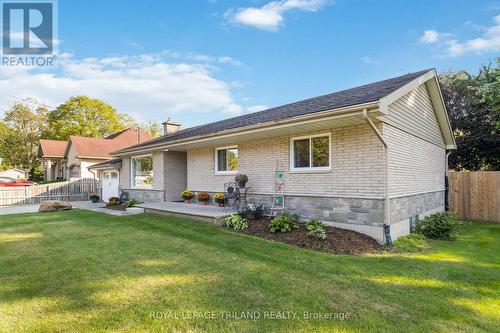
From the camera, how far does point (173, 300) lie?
3.49 meters

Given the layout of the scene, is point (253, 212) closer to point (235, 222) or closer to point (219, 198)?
point (235, 222)

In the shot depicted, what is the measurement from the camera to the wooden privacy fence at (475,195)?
35.2 ft

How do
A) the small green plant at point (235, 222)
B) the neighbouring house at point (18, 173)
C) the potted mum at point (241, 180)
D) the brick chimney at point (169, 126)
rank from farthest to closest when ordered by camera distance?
1. the neighbouring house at point (18, 173)
2. the brick chimney at point (169, 126)
3. the potted mum at point (241, 180)
4. the small green plant at point (235, 222)

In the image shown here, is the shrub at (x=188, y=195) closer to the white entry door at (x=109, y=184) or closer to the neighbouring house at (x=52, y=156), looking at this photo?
the white entry door at (x=109, y=184)

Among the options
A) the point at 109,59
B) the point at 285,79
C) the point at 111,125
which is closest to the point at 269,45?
the point at 285,79

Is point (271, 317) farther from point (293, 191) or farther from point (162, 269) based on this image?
point (293, 191)

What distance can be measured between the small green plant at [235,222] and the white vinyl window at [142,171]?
23.4ft

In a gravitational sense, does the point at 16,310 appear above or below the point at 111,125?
below

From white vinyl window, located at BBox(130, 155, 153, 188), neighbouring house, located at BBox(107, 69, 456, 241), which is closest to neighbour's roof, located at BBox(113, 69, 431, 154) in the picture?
neighbouring house, located at BBox(107, 69, 456, 241)

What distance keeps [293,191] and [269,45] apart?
8972mm

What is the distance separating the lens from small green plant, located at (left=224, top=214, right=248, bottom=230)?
7830mm

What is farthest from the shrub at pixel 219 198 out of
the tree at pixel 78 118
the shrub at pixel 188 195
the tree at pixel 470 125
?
the tree at pixel 78 118

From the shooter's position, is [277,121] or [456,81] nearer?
[277,121]

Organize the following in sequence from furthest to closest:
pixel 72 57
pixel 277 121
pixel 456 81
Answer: pixel 72 57 → pixel 456 81 → pixel 277 121
